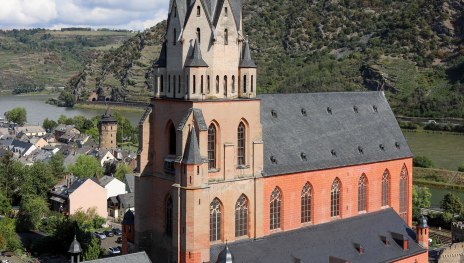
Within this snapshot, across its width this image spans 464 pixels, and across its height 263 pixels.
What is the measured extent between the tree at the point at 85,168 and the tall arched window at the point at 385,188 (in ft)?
182

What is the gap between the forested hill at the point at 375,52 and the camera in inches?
5984

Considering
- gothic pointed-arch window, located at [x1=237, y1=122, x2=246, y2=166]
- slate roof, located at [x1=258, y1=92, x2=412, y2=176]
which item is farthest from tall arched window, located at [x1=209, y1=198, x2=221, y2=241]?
slate roof, located at [x1=258, y1=92, x2=412, y2=176]

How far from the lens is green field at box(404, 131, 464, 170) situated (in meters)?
106

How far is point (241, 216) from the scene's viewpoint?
36.0 metres

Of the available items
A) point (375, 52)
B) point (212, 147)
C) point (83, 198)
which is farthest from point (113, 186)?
point (375, 52)

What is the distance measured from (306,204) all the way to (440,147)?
88958mm

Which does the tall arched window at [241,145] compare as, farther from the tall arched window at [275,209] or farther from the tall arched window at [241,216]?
the tall arched window at [275,209]

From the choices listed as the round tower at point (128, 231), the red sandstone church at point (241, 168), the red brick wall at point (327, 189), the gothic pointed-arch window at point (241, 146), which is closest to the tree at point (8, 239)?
the round tower at point (128, 231)

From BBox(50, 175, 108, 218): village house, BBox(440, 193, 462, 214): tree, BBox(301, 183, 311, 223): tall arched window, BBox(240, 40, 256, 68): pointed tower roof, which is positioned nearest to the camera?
BBox(240, 40, 256, 68): pointed tower roof

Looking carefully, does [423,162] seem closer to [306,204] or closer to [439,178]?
[439,178]

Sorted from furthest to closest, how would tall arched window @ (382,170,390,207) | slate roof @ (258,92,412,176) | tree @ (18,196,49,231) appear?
tree @ (18,196,49,231) < tall arched window @ (382,170,390,207) < slate roof @ (258,92,412,176)

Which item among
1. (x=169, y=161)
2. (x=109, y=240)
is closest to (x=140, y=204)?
(x=169, y=161)

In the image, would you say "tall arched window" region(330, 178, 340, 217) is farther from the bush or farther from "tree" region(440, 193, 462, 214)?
the bush

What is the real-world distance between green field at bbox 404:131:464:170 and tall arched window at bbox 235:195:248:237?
7416cm
